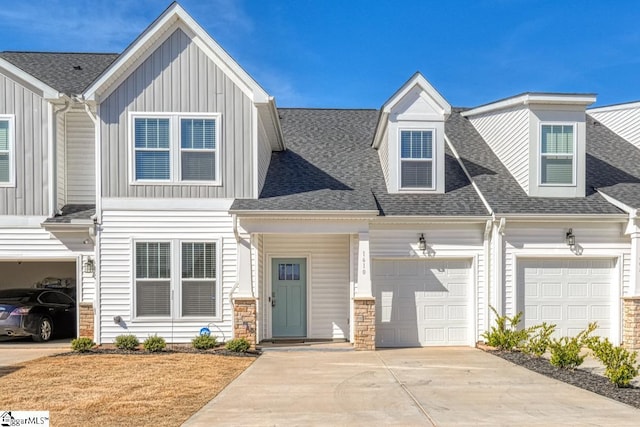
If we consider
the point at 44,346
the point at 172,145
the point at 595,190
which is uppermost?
the point at 172,145

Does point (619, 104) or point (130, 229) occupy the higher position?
point (619, 104)

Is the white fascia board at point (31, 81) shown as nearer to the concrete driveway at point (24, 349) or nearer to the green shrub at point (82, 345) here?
the green shrub at point (82, 345)

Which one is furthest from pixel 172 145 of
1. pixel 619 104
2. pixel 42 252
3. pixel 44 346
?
pixel 619 104

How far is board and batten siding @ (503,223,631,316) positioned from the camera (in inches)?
497

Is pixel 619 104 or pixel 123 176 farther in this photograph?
pixel 619 104

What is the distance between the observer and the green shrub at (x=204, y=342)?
1162 cm

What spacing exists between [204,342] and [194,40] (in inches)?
274

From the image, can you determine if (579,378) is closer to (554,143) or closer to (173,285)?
(554,143)

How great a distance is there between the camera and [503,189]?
527 inches

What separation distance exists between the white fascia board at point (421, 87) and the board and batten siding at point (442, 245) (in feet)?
9.78

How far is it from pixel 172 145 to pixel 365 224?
4.81 m

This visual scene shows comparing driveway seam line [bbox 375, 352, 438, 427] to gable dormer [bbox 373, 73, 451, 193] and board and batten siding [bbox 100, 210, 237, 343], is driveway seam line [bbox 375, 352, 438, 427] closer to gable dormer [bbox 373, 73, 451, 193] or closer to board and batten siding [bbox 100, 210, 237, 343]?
board and batten siding [bbox 100, 210, 237, 343]

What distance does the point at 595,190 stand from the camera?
13.6m

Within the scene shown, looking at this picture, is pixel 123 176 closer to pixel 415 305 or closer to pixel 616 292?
pixel 415 305
